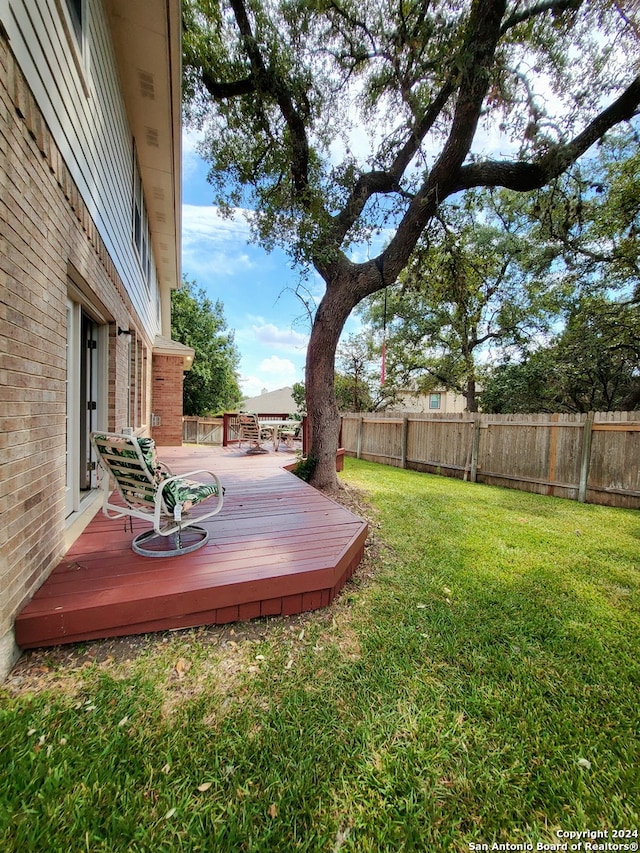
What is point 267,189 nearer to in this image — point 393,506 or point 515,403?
point 393,506

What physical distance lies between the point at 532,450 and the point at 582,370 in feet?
19.8

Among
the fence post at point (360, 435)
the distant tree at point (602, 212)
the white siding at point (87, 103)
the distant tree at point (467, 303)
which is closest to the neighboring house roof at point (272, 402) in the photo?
the distant tree at point (467, 303)

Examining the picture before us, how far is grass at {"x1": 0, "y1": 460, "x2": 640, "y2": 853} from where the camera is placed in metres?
1.34

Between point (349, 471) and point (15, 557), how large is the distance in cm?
784

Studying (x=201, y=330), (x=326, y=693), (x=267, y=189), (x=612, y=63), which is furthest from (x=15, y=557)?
(x=201, y=330)

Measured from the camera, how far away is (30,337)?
6.95 ft

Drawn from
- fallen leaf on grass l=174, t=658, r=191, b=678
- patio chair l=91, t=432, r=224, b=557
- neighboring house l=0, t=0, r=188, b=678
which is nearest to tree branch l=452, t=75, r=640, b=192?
neighboring house l=0, t=0, r=188, b=678

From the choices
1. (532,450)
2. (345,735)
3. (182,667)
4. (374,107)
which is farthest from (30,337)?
(532,450)

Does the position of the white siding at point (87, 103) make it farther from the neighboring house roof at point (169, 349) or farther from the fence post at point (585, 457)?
the fence post at point (585, 457)

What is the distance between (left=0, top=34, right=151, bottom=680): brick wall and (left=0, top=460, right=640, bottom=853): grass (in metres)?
0.74

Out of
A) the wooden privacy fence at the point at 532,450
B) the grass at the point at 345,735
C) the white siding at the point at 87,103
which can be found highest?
the white siding at the point at 87,103

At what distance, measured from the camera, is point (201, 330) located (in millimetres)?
20500

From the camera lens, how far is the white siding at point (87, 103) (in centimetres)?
207

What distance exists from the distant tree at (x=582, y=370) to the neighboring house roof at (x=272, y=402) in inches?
856
